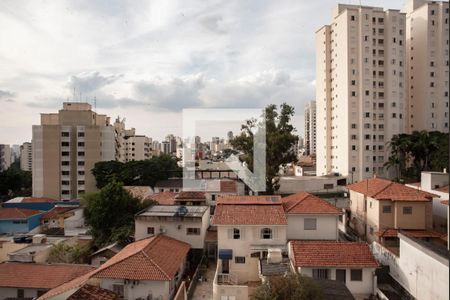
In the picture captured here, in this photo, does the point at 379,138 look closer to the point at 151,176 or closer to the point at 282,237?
the point at 151,176

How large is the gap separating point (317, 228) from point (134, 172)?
27692 mm

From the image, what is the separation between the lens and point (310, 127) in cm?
10006

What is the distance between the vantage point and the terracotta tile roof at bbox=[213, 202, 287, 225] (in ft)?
51.5

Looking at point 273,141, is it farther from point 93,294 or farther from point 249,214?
point 93,294

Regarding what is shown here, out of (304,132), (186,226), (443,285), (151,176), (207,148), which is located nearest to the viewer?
(443,285)

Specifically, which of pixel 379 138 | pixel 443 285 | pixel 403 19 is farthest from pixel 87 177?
pixel 403 19

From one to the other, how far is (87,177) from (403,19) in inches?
1832

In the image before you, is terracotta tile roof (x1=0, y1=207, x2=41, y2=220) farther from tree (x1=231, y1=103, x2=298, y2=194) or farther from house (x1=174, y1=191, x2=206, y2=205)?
tree (x1=231, y1=103, x2=298, y2=194)

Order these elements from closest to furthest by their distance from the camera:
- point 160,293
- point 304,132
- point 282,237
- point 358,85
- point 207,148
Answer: point 160,293 < point 282,237 < point 358,85 < point 207,148 < point 304,132

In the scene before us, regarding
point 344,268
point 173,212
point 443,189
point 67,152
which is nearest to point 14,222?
point 173,212

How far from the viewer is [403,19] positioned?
43.2 m

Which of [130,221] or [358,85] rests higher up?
[358,85]

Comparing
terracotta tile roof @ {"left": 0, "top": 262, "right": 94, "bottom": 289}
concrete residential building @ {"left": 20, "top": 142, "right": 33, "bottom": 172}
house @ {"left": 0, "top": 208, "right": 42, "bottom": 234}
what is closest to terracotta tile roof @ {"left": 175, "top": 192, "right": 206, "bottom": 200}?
terracotta tile roof @ {"left": 0, "top": 262, "right": 94, "bottom": 289}

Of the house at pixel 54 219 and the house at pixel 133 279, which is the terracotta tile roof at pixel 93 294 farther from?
the house at pixel 54 219
